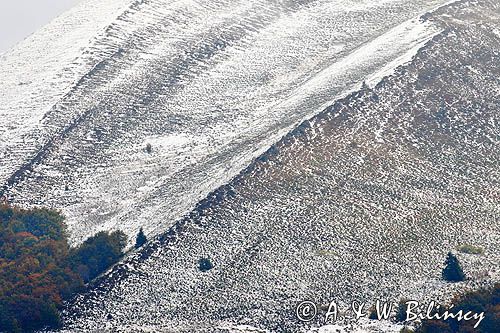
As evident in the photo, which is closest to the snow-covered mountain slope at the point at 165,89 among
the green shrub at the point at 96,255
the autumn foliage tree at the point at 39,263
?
the autumn foliage tree at the point at 39,263

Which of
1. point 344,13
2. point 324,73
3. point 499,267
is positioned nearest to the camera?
point 499,267

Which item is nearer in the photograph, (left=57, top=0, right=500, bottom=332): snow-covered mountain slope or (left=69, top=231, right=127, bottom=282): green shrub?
(left=57, top=0, right=500, bottom=332): snow-covered mountain slope

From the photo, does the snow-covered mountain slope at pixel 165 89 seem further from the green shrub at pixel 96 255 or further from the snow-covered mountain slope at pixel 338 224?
the green shrub at pixel 96 255

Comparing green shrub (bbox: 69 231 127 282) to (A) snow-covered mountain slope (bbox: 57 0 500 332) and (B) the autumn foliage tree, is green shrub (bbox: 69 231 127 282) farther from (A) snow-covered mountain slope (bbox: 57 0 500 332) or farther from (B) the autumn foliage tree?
(A) snow-covered mountain slope (bbox: 57 0 500 332)

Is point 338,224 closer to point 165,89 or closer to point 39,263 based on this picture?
point 39,263

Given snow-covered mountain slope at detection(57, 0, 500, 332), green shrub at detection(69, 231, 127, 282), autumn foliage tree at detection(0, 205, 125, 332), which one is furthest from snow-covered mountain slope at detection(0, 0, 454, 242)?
green shrub at detection(69, 231, 127, 282)

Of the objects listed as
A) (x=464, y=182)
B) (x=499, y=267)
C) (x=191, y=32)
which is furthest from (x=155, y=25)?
(x=499, y=267)

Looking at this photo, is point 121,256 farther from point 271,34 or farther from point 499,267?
point 271,34
